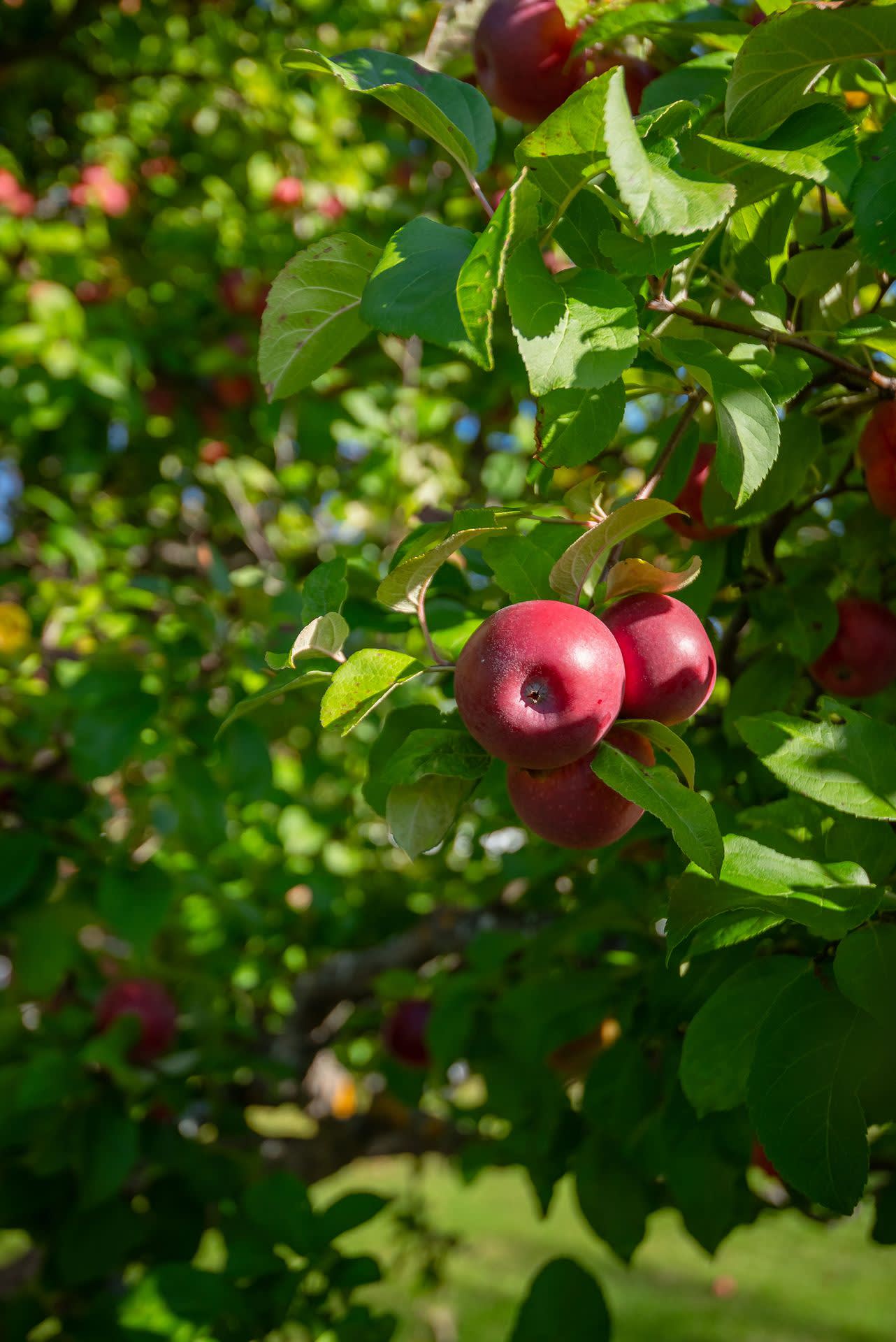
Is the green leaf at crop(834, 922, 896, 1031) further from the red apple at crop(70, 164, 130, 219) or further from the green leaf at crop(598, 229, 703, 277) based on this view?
the red apple at crop(70, 164, 130, 219)

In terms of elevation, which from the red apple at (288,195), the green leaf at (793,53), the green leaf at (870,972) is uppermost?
the green leaf at (793,53)

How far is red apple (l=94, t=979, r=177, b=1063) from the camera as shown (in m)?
1.97

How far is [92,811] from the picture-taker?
1.76 m

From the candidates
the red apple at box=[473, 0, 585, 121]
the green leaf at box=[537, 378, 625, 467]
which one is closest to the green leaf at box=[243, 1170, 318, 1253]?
the green leaf at box=[537, 378, 625, 467]

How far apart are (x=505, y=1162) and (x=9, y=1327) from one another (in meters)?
0.84

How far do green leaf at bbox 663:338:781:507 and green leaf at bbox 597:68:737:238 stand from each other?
11 centimetres

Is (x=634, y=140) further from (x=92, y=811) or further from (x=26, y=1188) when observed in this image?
(x=26, y=1188)

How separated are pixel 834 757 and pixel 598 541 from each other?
0.26 metres

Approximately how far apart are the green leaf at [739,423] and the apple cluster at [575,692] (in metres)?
0.10

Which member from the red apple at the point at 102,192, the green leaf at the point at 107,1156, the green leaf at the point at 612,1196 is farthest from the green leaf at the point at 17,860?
the red apple at the point at 102,192

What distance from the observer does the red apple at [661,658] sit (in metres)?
0.69

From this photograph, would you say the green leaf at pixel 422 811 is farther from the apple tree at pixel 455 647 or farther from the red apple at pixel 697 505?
the red apple at pixel 697 505

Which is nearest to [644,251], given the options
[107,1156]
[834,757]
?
[834,757]

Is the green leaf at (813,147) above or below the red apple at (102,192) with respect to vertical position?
above
